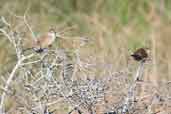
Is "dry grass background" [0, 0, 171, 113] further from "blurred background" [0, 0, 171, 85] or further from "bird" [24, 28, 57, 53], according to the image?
"bird" [24, 28, 57, 53]

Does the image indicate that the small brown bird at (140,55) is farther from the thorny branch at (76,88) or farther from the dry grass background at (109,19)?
the dry grass background at (109,19)

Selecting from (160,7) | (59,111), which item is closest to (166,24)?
(160,7)

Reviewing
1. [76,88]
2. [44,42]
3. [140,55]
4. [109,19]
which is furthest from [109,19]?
[76,88]

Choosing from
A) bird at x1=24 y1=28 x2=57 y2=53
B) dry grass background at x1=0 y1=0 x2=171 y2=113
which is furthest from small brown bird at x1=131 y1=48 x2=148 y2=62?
dry grass background at x1=0 y1=0 x2=171 y2=113

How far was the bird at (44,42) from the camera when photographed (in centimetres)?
307

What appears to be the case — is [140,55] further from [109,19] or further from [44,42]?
[109,19]

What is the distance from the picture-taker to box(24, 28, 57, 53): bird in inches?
121

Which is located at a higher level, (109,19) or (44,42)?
(109,19)

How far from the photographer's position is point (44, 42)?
10.5 feet

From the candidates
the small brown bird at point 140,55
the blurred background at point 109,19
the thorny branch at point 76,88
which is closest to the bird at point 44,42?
the thorny branch at point 76,88

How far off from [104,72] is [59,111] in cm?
33

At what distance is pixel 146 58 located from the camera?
2848 mm

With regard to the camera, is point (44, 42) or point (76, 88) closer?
point (76, 88)

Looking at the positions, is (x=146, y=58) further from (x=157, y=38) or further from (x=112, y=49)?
(x=157, y=38)
